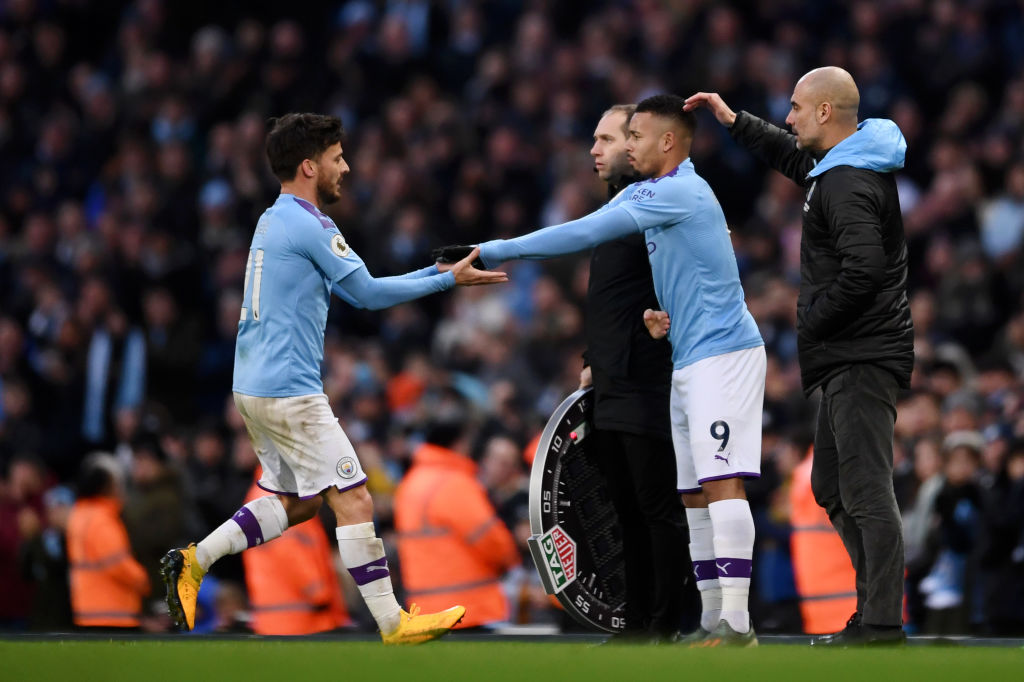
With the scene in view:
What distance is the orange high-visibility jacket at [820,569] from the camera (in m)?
8.34

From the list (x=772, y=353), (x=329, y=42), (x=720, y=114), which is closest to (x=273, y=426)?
(x=720, y=114)

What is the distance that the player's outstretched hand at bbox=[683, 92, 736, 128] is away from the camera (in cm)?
649

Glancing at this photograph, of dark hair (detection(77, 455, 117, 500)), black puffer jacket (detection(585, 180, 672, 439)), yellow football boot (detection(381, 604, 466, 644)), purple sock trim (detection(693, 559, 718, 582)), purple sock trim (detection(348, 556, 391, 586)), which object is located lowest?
yellow football boot (detection(381, 604, 466, 644))

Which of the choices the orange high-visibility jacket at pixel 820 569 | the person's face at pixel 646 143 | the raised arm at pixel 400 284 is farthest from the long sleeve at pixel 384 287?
the orange high-visibility jacket at pixel 820 569

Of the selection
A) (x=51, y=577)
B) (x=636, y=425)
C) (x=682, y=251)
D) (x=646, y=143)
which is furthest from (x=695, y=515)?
(x=51, y=577)

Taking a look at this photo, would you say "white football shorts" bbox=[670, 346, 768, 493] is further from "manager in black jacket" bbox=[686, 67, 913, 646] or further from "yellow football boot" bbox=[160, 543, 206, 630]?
"yellow football boot" bbox=[160, 543, 206, 630]

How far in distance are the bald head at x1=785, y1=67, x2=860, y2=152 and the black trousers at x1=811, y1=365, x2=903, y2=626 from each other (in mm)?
973

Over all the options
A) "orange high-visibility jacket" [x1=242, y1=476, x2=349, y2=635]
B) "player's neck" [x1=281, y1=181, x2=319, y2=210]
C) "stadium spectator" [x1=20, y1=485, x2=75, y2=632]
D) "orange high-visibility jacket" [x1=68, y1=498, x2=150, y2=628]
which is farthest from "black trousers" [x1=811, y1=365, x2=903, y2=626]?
"stadium spectator" [x1=20, y1=485, x2=75, y2=632]

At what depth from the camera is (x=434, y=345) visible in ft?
46.8

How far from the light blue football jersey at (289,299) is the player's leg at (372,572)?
0.48m

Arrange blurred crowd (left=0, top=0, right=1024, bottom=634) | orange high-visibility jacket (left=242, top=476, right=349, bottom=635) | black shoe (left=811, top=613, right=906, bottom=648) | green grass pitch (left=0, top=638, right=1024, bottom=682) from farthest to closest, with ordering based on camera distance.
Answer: blurred crowd (left=0, top=0, right=1024, bottom=634), orange high-visibility jacket (left=242, top=476, right=349, bottom=635), black shoe (left=811, top=613, right=906, bottom=648), green grass pitch (left=0, top=638, right=1024, bottom=682)

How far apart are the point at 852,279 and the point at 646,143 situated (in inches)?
41.4

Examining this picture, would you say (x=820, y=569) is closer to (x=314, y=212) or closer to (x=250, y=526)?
(x=250, y=526)

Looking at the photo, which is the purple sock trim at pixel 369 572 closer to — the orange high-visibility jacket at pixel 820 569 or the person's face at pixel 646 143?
the person's face at pixel 646 143
